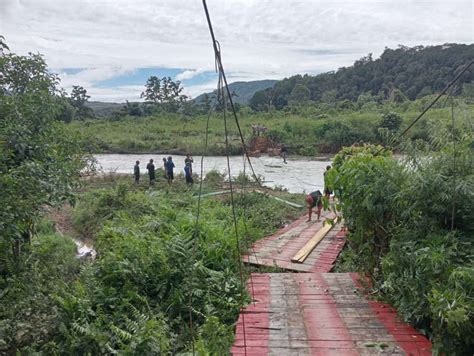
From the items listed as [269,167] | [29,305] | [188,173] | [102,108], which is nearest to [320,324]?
[29,305]

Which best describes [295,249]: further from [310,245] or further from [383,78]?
[383,78]

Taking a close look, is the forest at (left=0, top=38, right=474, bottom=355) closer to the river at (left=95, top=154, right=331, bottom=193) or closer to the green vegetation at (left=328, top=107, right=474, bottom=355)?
the green vegetation at (left=328, top=107, right=474, bottom=355)

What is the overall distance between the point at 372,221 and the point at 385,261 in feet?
2.43

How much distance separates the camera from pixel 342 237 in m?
7.77

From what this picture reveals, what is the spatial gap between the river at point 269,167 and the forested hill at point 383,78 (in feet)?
72.8

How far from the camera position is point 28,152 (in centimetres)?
462

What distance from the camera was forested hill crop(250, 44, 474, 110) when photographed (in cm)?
4358

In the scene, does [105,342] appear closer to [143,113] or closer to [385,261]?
[385,261]

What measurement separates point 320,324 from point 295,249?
11.1 ft

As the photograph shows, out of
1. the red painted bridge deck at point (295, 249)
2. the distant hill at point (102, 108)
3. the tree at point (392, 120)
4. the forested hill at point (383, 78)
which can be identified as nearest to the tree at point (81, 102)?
the distant hill at point (102, 108)

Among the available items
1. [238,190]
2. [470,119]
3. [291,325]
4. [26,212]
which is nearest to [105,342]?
[26,212]

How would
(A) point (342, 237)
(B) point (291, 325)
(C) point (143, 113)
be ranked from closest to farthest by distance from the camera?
1. (B) point (291, 325)
2. (A) point (342, 237)
3. (C) point (143, 113)

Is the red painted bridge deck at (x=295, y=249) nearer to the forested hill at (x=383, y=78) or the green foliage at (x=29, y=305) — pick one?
the green foliage at (x=29, y=305)

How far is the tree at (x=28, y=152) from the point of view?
394cm
